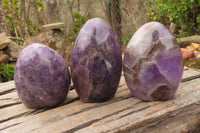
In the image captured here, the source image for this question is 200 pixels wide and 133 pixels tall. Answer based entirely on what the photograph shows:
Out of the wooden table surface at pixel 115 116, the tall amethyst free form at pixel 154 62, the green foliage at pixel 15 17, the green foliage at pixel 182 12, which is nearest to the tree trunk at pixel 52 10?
the green foliage at pixel 15 17

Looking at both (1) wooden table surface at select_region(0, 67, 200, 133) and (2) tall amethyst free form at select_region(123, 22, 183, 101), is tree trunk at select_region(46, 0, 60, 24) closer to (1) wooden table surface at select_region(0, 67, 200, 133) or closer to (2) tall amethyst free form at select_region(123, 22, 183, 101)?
(1) wooden table surface at select_region(0, 67, 200, 133)

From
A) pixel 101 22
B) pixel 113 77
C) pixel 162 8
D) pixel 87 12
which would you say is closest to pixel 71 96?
pixel 113 77

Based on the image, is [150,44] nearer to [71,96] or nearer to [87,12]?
[71,96]

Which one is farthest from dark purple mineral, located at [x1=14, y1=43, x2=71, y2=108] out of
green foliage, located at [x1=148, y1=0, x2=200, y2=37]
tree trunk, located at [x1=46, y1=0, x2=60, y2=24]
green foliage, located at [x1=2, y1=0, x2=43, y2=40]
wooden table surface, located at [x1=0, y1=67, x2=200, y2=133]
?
tree trunk, located at [x1=46, y1=0, x2=60, y2=24]

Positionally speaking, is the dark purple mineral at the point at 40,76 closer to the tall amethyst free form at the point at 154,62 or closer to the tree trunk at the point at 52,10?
the tall amethyst free form at the point at 154,62

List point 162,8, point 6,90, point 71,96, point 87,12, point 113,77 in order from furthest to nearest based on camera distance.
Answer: point 87,12, point 162,8, point 6,90, point 71,96, point 113,77

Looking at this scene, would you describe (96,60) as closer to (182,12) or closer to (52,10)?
(182,12)
